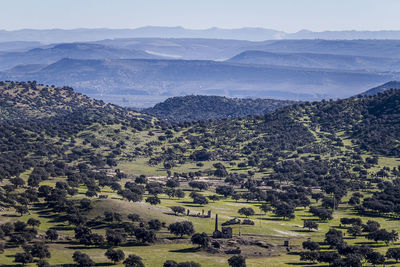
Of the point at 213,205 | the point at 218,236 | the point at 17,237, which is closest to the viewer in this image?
the point at 17,237

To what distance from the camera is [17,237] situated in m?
112

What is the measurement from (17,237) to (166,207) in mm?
46040

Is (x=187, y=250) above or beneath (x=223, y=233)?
beneath

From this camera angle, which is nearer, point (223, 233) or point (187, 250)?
point (187, 250)

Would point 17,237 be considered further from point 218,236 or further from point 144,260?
point 218,236

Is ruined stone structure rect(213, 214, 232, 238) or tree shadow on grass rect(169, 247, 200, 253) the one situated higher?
ruined stone structure rect(213, 214, 232, 238)

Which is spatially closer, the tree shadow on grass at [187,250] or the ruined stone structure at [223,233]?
the tree shadow on grass at [187,250]

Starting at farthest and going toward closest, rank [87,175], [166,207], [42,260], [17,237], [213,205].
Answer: [87,175], [213,205], [166,207], [17,237], [42,260]

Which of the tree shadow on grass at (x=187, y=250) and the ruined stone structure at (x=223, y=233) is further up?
the ruined stone structure at (x=223, y=233)

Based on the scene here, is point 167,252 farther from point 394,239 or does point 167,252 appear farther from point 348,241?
point 394,239

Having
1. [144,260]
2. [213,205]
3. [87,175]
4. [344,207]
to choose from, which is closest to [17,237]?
[144,260]

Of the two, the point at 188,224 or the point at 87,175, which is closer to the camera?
the point at 188,224

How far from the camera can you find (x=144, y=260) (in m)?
108

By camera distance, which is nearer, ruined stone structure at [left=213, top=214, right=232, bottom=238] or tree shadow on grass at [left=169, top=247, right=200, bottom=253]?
tree shadow on grass at [left=169, top=247, right=200, bottom=253]
